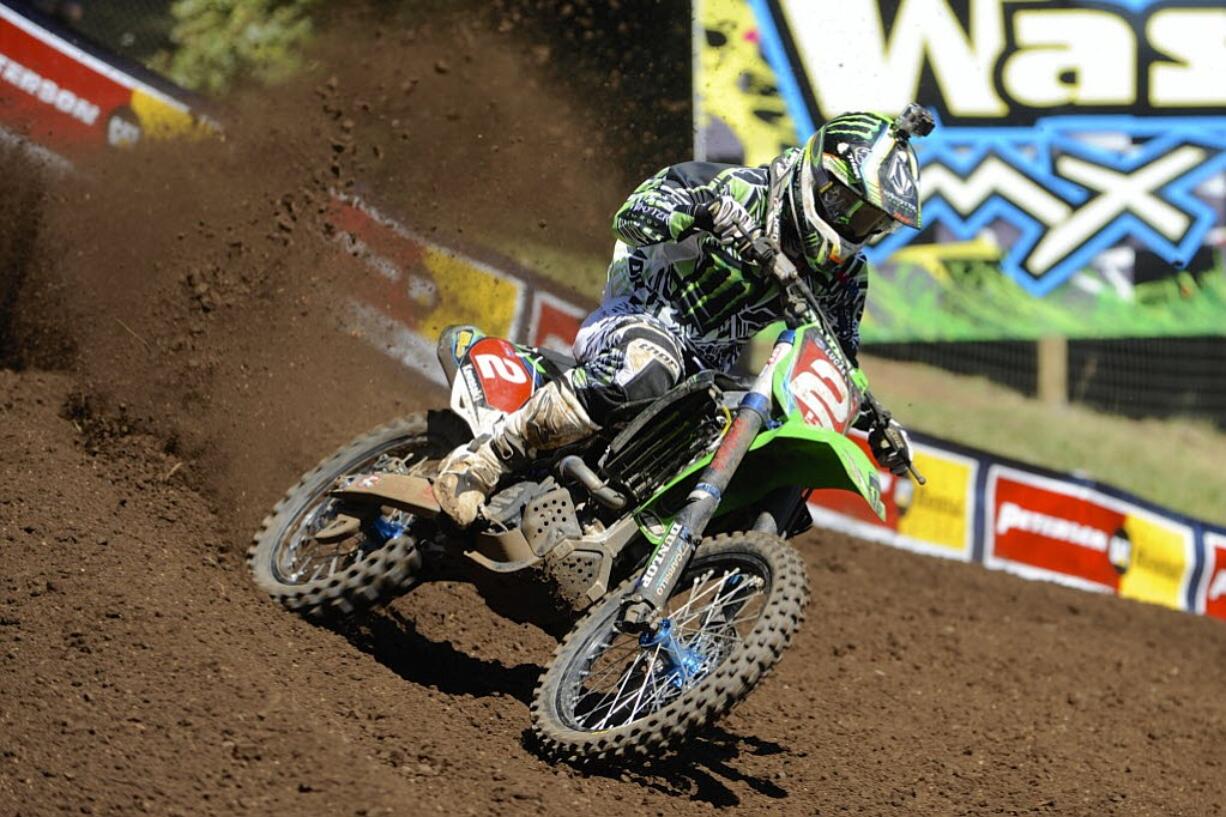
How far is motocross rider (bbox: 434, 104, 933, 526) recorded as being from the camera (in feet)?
17.0

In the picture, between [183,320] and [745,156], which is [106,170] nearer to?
[183,320]

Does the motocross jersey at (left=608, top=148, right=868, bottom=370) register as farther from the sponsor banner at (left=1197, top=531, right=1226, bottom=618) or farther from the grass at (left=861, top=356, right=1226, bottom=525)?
the grass at (left=861, top=356, right=1226, bottom=525)

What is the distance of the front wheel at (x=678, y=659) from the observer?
4.63 metres

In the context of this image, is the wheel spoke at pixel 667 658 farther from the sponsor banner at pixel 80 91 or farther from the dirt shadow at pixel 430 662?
the sponsor banner at pixel 80 91

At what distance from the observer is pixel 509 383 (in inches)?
228

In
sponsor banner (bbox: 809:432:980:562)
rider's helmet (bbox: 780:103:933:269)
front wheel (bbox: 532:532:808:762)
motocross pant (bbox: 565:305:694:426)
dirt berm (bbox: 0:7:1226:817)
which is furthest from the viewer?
sponsor banner (bbox: 809:432:980:562)

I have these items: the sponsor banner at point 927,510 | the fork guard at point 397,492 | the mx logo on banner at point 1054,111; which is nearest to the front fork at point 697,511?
the fork guard at point 397,492

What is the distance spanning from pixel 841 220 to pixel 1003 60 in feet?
20.6

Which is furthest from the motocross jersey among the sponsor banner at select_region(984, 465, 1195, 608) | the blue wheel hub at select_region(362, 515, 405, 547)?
the sponsor banner at select_region(984, 465, 1195, 608)

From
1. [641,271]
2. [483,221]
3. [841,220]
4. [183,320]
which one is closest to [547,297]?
[483,221]

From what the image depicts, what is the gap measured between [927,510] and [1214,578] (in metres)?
2.00

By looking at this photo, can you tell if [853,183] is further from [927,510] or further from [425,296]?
[927,510]

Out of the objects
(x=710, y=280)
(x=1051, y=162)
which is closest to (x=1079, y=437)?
(x=1051, y=162)

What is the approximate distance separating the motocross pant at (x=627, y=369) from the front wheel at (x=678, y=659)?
0.60 meters
